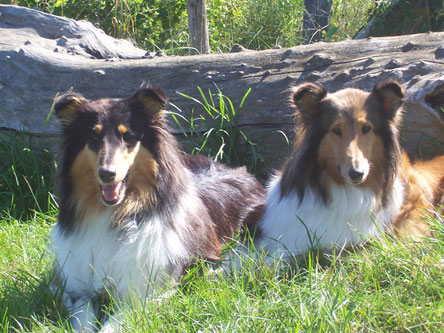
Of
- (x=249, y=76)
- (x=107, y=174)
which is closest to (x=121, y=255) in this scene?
(x=107, y=174)

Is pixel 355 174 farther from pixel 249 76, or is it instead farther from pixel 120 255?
pixel 249 76

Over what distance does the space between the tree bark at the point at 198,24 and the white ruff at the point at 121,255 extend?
13.8ft

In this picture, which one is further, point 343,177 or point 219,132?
point 219,132

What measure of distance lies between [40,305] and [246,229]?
146 cm

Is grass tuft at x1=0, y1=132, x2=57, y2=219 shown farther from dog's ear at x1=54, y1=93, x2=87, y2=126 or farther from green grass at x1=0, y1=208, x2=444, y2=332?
dog's ear at x1=54, y1=93, x2=87, y2=126

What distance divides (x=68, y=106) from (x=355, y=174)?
1752 mm

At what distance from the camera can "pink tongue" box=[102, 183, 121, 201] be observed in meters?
3.12

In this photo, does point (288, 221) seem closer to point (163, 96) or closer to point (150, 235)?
point (150, 235)

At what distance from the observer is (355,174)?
10.6ft

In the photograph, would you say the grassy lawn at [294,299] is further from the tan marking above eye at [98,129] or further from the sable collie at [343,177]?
the tan marking above eye at [98,129]

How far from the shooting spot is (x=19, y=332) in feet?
9.57

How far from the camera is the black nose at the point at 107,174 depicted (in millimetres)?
2992

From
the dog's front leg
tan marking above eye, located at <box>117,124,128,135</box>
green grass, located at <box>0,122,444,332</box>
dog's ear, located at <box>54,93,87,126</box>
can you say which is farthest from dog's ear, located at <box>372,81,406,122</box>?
the dog's front leg

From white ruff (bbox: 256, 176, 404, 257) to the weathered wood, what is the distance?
47.0 inches
